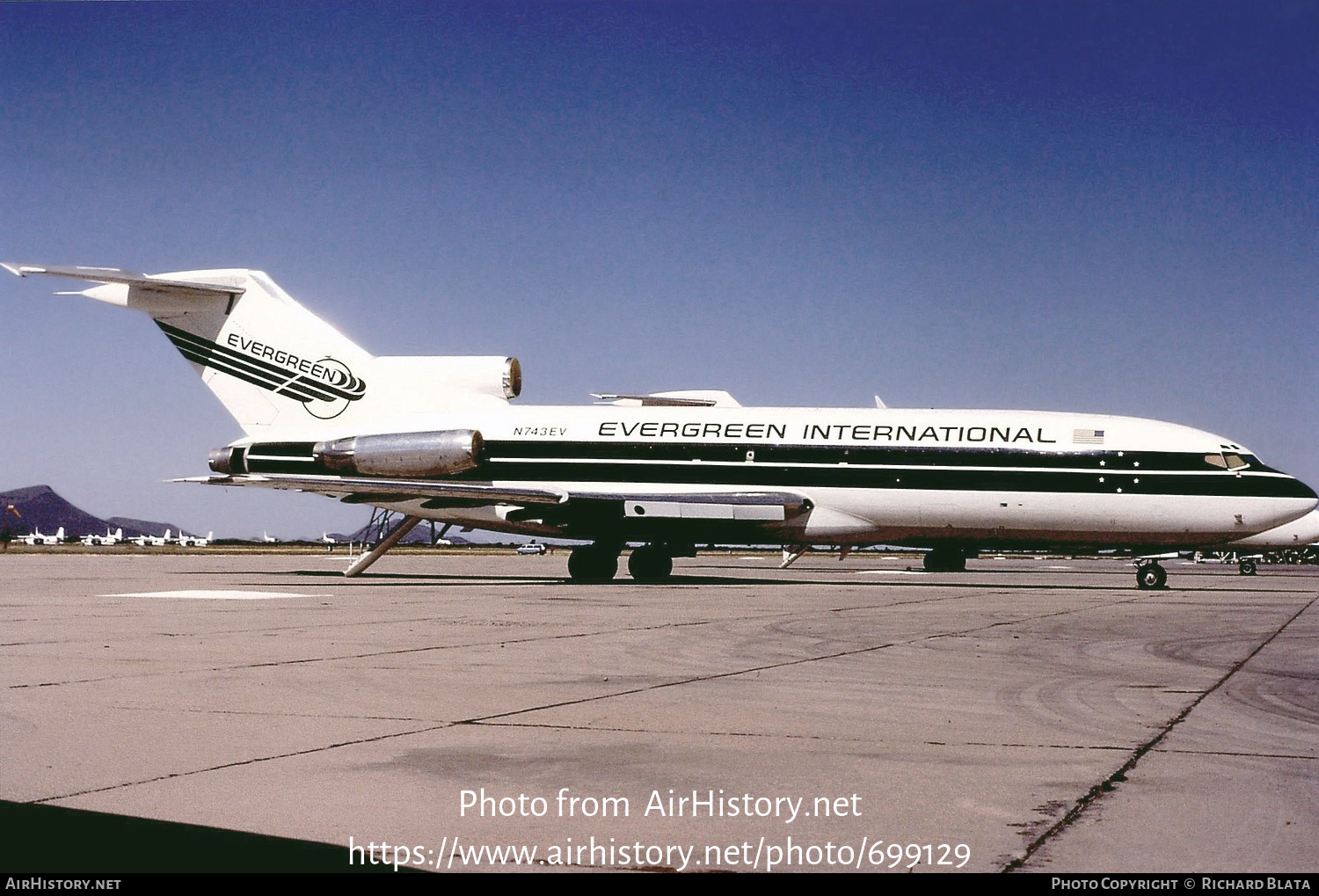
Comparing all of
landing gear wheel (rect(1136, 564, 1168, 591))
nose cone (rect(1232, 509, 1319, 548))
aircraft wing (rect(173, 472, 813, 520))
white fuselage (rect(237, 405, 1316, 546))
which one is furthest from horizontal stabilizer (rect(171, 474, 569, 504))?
nose cone (rect(1232, 509, 1319, 548))

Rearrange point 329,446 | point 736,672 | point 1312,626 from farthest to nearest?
point 329,446
point 1312,626
point 736,672

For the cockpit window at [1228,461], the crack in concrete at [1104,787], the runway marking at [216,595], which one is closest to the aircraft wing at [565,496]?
the runway marking at [216,595]

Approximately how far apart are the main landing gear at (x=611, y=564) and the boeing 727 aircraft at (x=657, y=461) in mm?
45

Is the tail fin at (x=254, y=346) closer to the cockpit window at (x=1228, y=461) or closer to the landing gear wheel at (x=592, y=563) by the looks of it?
the landing gear wheel at (x=592, y=563)

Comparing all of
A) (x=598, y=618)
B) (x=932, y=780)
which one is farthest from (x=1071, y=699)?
(x=598, y=618)

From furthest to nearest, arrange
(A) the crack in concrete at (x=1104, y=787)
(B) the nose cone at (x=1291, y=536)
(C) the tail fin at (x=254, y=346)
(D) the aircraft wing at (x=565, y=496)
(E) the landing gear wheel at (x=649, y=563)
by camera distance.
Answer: (B) the nose cone at (x=1291, y=536) < (C) the tail fin at (x=254, y=346) < (E) the landing gear wheel at (x=649, y=563) < (D) the aircraft wing at (x=565, y=496) < (A) the crack in concrete at (x=1104, y=787)

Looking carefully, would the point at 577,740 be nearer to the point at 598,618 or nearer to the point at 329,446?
the point at 598,618

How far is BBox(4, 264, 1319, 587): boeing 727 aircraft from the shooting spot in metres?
25.0

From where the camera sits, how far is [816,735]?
6793 mm

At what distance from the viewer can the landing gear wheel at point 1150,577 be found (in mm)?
27594

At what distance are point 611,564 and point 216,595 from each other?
9600mm

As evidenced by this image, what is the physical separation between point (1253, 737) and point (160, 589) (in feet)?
64.1
